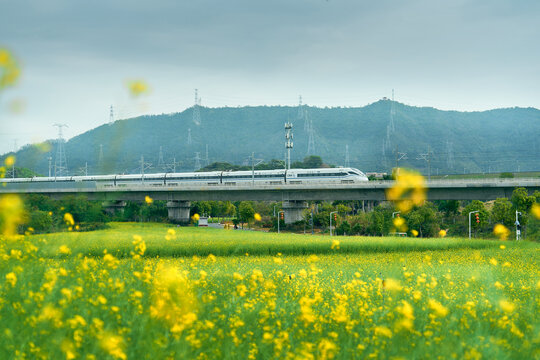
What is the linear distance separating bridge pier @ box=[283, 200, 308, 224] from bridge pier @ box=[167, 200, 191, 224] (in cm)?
1675

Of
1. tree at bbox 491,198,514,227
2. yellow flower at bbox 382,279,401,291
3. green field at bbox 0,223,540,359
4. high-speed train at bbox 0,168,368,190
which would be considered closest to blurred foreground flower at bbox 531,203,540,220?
tree at bbox 491,198,514,227

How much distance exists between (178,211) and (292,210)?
62.1 ft

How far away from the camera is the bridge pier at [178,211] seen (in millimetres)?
72062

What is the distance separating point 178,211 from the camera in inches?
2859

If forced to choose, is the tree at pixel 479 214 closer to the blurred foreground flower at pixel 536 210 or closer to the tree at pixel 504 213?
the tree at pixel 504 213

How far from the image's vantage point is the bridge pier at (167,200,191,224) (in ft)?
236

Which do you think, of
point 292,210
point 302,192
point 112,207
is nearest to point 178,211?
point 292,210

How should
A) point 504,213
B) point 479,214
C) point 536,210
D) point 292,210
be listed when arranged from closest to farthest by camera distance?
1. point 536,210
2. point 504,213
3. point 479,214
4. point 292,210

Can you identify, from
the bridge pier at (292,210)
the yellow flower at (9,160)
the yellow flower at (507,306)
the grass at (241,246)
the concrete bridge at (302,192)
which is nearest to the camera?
the yellow flower at (507,306)

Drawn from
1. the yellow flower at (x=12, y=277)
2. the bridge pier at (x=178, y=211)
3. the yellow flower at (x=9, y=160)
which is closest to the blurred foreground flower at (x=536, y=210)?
the yellow flower at (x=9, y=160)

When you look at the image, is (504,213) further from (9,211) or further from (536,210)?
(9,211)

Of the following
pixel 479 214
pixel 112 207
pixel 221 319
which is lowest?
pixel 479 214

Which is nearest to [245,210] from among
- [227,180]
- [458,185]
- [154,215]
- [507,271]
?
[227,180]

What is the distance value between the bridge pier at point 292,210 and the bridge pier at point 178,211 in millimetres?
16751
